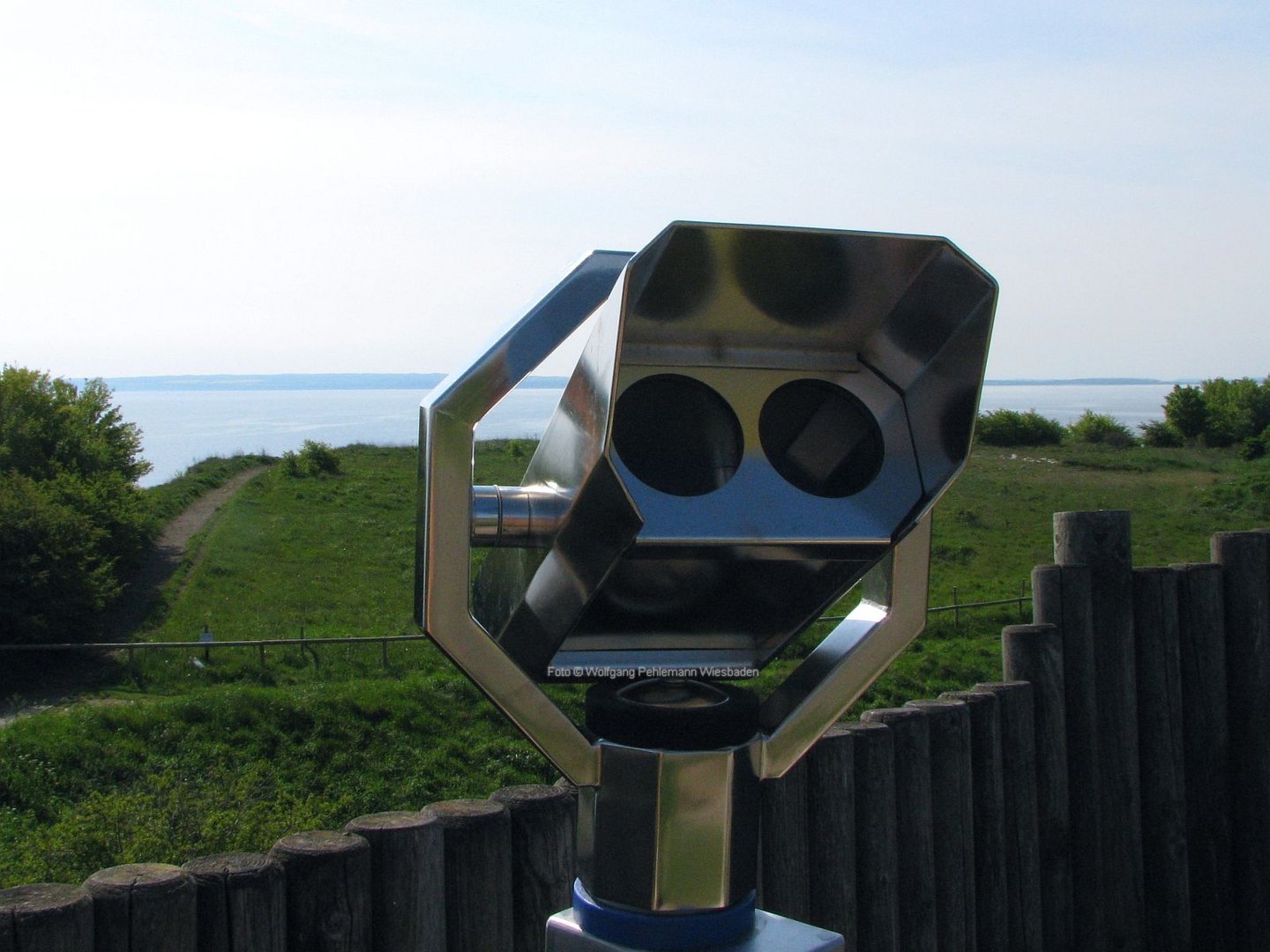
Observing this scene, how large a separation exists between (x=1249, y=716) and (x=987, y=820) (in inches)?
45.0

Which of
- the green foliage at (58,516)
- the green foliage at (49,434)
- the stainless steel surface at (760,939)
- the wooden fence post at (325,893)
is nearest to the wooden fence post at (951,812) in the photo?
the wooden fence post at (325,893)

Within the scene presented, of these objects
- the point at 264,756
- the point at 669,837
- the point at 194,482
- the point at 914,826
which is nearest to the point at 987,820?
the point at 914,826

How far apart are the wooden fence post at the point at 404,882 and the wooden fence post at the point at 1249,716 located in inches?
107

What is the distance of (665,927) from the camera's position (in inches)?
53.6

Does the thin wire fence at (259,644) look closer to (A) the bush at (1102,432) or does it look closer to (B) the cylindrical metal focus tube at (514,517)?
(B) the cylindrical metal focus tube at (514,517)

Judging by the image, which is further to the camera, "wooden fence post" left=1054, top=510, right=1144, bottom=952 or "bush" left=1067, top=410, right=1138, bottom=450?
"bush" left=1067, top=410, right=1138, bottom=450

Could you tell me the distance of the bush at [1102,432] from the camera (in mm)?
30250

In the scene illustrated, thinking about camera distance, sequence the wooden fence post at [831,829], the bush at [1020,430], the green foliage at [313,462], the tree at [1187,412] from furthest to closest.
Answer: the tree at [1187,412] < the green foliage at [313,462] < the bush at [1020,430] < the wooden fence post at [831,829]

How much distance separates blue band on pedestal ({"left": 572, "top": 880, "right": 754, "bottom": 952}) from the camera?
1.36 meters

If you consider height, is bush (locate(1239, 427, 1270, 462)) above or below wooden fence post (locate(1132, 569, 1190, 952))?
above

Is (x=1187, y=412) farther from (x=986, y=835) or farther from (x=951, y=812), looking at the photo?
(x=951, y=812)

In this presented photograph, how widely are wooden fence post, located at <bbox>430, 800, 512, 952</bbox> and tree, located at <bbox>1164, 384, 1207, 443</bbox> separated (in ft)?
110

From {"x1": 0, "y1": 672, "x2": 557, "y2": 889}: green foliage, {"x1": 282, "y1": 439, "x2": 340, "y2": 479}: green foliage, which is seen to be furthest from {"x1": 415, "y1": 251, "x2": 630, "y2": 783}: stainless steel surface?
{"x1": 282, "y1": 439, "x2": 340, "y2": 479}: green foliage

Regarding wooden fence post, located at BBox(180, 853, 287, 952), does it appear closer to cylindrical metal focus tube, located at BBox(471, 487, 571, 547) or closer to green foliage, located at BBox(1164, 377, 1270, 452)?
cylindrical metal focus tube, located at BBox(471, 487, 571, 547)
